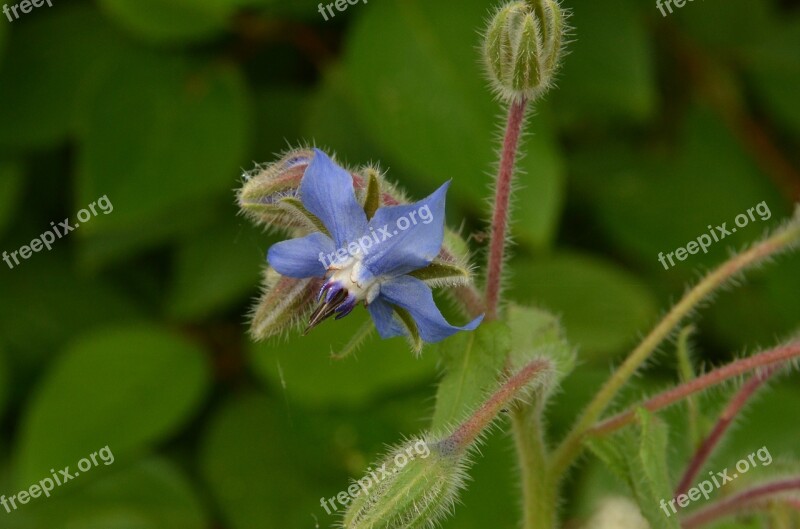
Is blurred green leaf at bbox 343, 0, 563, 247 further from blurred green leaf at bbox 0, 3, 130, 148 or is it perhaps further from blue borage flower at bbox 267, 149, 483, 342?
blue borage flower at bbox 267, 149, 483, 342

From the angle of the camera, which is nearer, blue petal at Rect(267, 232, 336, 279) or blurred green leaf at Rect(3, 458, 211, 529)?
blue petal at Rect(267, 232, 336, 279)

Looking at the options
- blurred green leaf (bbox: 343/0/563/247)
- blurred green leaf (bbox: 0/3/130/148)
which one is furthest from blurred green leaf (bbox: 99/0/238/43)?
blurred green leaf (bbox: 343/0/563/247)

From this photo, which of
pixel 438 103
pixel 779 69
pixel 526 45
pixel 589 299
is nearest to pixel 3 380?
pixel 438 103

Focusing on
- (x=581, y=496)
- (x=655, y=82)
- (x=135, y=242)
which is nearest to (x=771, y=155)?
(x=655, y=82)

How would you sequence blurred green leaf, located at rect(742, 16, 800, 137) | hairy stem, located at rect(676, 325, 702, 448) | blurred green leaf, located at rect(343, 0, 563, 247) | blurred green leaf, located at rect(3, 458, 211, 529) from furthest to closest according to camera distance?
blurred green leaf, located at rect(742, 16, 800, 137) < blurred green leaf, located at rect(3, 458, 211, 529) < blurred green leaf, located at rect(343, 0, 563, 247) < hairy stem, located at rect(676, 325, 702, 448)

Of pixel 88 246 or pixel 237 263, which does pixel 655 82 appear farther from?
pixel 88 246

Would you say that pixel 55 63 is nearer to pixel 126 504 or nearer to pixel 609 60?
pixel 126 504
